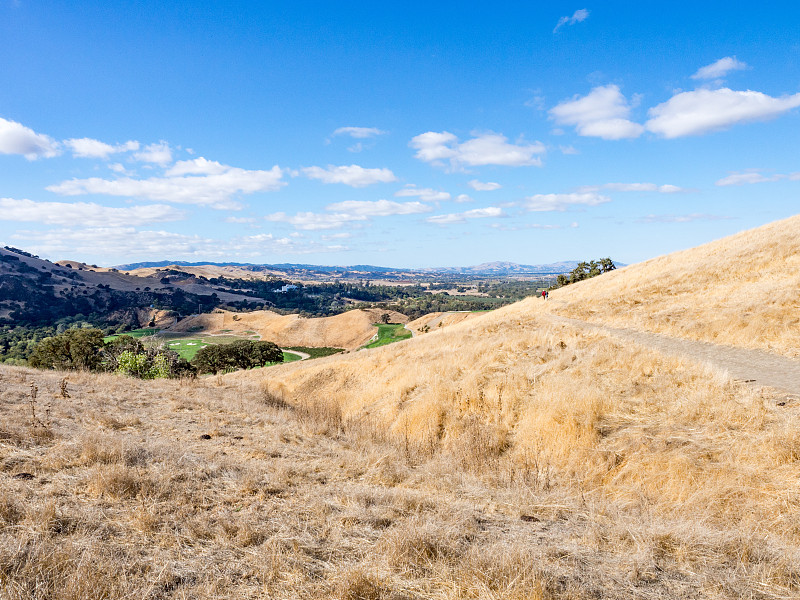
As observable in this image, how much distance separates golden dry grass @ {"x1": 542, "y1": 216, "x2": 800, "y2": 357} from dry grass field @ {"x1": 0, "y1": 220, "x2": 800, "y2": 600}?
556 centimetres

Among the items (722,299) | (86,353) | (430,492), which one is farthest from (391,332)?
(430,492)

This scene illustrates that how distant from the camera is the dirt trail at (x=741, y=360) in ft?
32.0

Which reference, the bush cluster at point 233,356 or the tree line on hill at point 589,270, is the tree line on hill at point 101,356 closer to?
the bush cluster at point 233,356

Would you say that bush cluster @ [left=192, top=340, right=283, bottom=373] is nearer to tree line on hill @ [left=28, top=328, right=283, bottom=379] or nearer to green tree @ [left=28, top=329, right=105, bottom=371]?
tree line on hill @ [left=28, top=328, right=283, bottom=379]

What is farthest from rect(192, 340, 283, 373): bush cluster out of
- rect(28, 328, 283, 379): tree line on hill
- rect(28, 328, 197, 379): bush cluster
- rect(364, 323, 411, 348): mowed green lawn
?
rect(364, 323, 411, 348): mowed green lawn

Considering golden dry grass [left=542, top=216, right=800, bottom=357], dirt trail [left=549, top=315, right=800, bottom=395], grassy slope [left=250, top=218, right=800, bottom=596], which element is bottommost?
grassy slope [left=250, top=218, right=800, bottom=596]

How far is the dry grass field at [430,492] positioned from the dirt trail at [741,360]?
1.02 metres

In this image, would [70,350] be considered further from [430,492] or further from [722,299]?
[722,299]

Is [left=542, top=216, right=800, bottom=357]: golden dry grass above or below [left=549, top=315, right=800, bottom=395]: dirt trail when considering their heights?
above

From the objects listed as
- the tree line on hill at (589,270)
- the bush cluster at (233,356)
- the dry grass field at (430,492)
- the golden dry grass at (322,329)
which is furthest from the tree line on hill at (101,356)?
the tree line on hill at (589,270)

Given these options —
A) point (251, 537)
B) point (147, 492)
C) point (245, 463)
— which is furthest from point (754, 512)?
→ point (147, 492)

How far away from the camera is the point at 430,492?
617cm

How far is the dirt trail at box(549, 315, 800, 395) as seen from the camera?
384 inches

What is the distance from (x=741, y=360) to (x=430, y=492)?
451 inches
